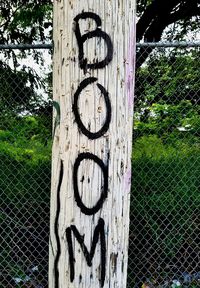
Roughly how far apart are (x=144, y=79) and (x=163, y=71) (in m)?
0.16

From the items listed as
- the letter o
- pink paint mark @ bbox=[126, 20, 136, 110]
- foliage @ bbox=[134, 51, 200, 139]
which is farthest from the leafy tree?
the letter o

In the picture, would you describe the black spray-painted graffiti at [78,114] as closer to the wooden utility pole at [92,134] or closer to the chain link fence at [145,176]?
the wooden utility pole at [92,134]

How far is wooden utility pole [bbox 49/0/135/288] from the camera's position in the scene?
166cm

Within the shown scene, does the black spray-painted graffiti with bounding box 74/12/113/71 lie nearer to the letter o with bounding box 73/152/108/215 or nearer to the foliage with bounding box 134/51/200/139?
the letter o with bounding box 73/152/108/215

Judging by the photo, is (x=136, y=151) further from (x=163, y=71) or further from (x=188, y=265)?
(x=188, y=265)

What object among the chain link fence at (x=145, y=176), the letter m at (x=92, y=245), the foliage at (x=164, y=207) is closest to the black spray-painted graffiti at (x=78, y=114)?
the letter m at (x=92, y=245)

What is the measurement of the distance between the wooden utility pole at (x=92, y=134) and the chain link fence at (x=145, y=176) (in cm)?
167

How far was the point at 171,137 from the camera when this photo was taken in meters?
3.60

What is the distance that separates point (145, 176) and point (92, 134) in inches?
75.0

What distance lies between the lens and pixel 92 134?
168cm

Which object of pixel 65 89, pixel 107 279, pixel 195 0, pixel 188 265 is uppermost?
pixel 195 0

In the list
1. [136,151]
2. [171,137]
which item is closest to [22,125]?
[136,151]

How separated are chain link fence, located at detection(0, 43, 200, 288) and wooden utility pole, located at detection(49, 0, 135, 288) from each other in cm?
167

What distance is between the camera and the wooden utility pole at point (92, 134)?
166cm
